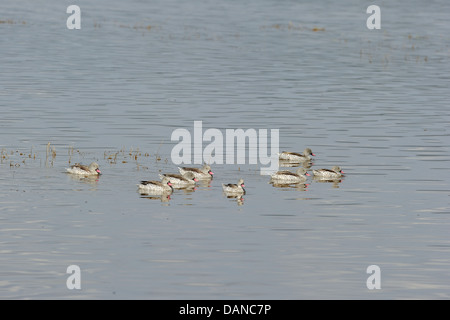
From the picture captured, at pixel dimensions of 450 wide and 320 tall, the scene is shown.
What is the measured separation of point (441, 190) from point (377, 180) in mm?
2338

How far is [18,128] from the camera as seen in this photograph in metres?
41.4

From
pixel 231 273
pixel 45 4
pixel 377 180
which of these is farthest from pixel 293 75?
pixel 45 4

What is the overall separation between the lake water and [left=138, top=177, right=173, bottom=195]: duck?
416 mm

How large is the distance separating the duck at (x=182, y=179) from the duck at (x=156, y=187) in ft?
2.99

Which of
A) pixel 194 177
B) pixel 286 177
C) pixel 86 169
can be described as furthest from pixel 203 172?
pixel 86 169

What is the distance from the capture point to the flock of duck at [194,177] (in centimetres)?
2939

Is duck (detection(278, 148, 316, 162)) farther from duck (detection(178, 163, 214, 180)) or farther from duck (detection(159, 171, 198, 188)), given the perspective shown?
duck (detection(159, 171, 198, 188))

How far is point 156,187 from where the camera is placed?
2942 cm

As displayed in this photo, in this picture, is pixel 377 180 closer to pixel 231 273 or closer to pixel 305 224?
pixel 305 224

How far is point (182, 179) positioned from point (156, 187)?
1.99 meters

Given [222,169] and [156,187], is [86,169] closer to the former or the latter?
[156,187]

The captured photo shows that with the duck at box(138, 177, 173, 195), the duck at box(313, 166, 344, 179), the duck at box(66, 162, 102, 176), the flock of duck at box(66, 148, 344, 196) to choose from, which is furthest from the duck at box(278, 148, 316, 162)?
the duck at box(66, 162, 102, 176)

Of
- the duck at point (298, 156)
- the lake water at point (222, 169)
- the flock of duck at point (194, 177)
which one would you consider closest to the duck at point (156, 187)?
the flock of duck at point (194, 177)

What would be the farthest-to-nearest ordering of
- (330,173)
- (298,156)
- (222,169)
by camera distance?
(298,156), (222,169), (330,173)
